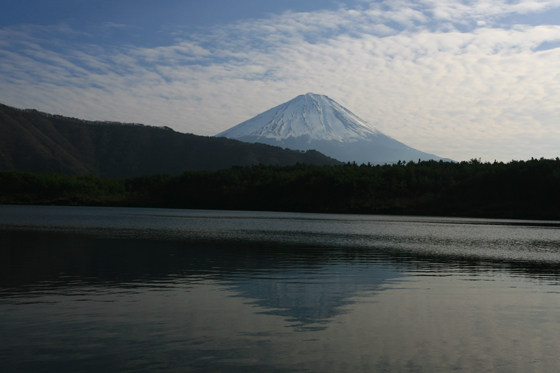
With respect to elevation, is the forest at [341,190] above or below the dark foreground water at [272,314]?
above

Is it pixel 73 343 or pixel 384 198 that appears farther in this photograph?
pixel 384 198

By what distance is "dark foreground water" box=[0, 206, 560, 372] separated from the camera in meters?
8.34

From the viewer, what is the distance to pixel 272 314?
1159cm

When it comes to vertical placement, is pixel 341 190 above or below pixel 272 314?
above

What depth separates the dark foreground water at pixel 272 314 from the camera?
27.3ft

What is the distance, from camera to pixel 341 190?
117m

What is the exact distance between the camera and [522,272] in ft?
66.0

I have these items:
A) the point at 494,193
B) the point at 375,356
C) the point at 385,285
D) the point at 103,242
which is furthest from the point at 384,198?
the point at 375,356

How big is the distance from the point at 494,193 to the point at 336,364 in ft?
320

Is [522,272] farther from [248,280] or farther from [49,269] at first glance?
[49,269]

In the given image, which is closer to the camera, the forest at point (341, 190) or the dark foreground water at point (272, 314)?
the dark foreground water at point (272, 314)

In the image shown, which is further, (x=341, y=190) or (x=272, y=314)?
(x=341, y=190)

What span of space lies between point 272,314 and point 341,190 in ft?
350

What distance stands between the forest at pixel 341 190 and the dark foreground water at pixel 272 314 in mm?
77596
